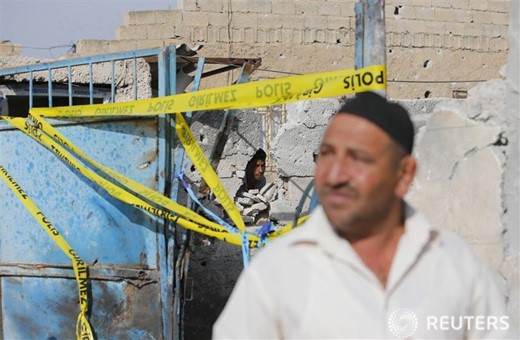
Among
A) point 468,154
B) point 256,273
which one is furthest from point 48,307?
point 256,273

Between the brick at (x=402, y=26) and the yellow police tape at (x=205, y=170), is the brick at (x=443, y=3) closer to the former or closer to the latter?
the brick at (x=402, y=26)

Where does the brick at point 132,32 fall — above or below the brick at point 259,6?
below

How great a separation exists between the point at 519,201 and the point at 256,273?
6.39 feet

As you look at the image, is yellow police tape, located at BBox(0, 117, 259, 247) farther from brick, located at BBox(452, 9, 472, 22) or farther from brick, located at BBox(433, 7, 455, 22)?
brick, located at BBox(452, 9, 472, 22)

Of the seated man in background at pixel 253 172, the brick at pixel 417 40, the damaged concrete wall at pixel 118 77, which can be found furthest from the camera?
the brick at pixel 417 40

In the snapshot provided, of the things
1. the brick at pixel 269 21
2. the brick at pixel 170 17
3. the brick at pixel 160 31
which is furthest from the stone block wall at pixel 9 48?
the brick at pixel 269 21

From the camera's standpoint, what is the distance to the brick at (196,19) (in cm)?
1109

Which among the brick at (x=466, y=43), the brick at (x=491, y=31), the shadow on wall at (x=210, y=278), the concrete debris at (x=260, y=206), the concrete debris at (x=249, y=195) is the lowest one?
the shadow on wall at (x=210, y=278)

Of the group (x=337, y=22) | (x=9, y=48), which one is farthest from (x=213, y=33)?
(x=9, y=48)

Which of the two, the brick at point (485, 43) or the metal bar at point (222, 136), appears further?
the brick at point (485, 43)

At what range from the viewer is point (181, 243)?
5195 millimetres

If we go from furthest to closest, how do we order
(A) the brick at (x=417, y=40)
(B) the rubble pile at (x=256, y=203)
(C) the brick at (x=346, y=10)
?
(A) the brick at (x=417, y=40) < (C) the brick at (x=346, y=10) < (B) the rubble pile at (x=256, y=203)

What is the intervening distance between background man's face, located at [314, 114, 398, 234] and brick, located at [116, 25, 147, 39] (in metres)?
9.35

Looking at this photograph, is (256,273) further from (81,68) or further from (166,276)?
(81,68)
